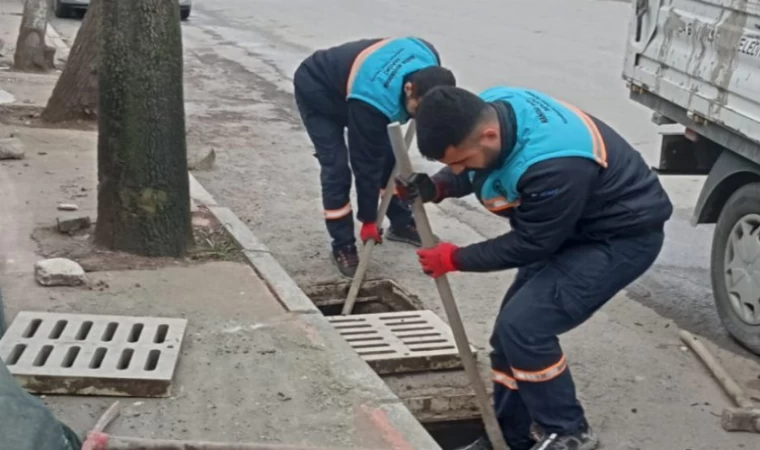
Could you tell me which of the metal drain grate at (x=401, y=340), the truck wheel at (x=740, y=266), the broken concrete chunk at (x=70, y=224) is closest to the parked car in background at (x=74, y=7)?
the broken concrete chunk at (x=70, y=224)

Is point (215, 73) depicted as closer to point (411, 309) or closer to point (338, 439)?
point (411, 309)

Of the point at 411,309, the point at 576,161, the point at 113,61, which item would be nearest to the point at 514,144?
the point at 576,161

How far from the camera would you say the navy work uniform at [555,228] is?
344cm

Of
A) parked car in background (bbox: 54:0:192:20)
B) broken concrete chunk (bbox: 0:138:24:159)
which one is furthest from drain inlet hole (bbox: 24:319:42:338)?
parked car in background (bbox: 54:0:192:20)

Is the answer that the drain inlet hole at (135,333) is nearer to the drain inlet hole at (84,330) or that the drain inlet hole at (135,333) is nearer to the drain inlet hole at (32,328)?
the drain inlet hole at (84,330)

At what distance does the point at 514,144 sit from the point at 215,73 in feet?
33.2

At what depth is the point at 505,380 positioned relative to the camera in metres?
4.02

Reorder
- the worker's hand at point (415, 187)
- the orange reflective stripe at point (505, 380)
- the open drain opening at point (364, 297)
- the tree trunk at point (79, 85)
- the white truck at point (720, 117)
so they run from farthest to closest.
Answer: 1. the tree trunk at point (79, 85)
2. the open drain opening at point (364, 297)
3. the white truck at point (720, 117)
4. the orange reflective stripe at point (505, 380)
5. the worker's hand at point (415, 187)

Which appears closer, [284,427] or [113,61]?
[284,427]

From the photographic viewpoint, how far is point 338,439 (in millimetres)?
3439

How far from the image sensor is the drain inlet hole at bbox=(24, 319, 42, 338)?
408cm

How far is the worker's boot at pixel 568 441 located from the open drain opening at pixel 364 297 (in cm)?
175

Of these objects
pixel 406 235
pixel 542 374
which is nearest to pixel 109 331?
pixel 542 374

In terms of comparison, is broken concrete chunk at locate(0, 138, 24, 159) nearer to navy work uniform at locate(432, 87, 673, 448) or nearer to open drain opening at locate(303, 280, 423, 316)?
open drain opening at locate(303, 280, 423, 316)
